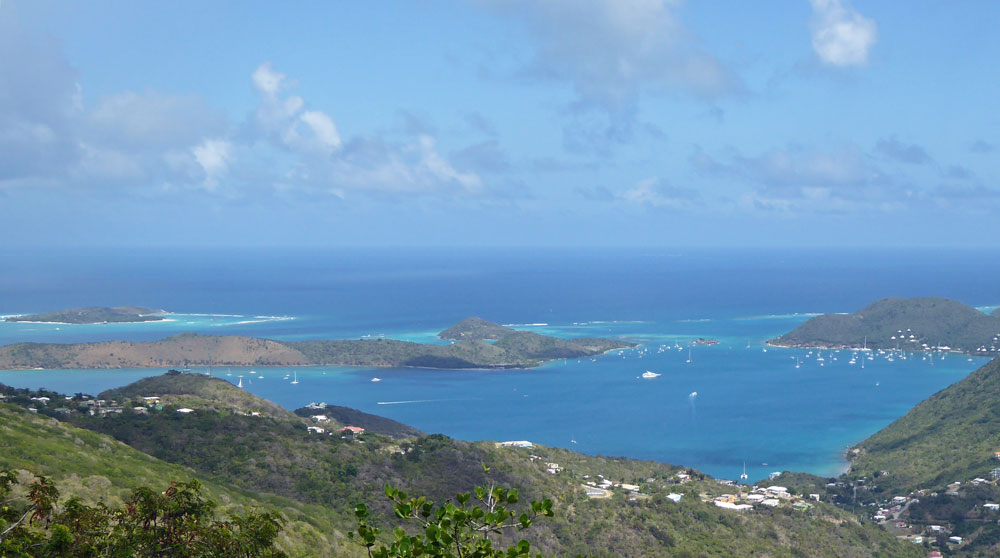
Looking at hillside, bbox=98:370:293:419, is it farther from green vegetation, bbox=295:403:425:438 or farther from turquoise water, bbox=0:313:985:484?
turquoise water, bbox=0:313:985:484

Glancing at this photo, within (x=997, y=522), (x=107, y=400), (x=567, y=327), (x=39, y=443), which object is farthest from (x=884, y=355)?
(x=39, y=443)

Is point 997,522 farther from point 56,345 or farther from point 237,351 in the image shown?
point 56,345

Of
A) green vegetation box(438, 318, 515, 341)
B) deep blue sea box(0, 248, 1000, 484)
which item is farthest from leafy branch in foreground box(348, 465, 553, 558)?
green vegetation box(438, 318, 515, 341)

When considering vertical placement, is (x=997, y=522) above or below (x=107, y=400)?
below

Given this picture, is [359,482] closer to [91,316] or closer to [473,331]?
[473,331]

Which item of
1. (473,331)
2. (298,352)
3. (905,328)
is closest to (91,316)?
(298,352)

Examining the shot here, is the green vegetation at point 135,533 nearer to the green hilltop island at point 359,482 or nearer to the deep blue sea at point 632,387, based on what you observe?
the green hilltop island at point 359,482

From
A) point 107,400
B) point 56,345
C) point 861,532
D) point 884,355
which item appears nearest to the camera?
point 861,532
